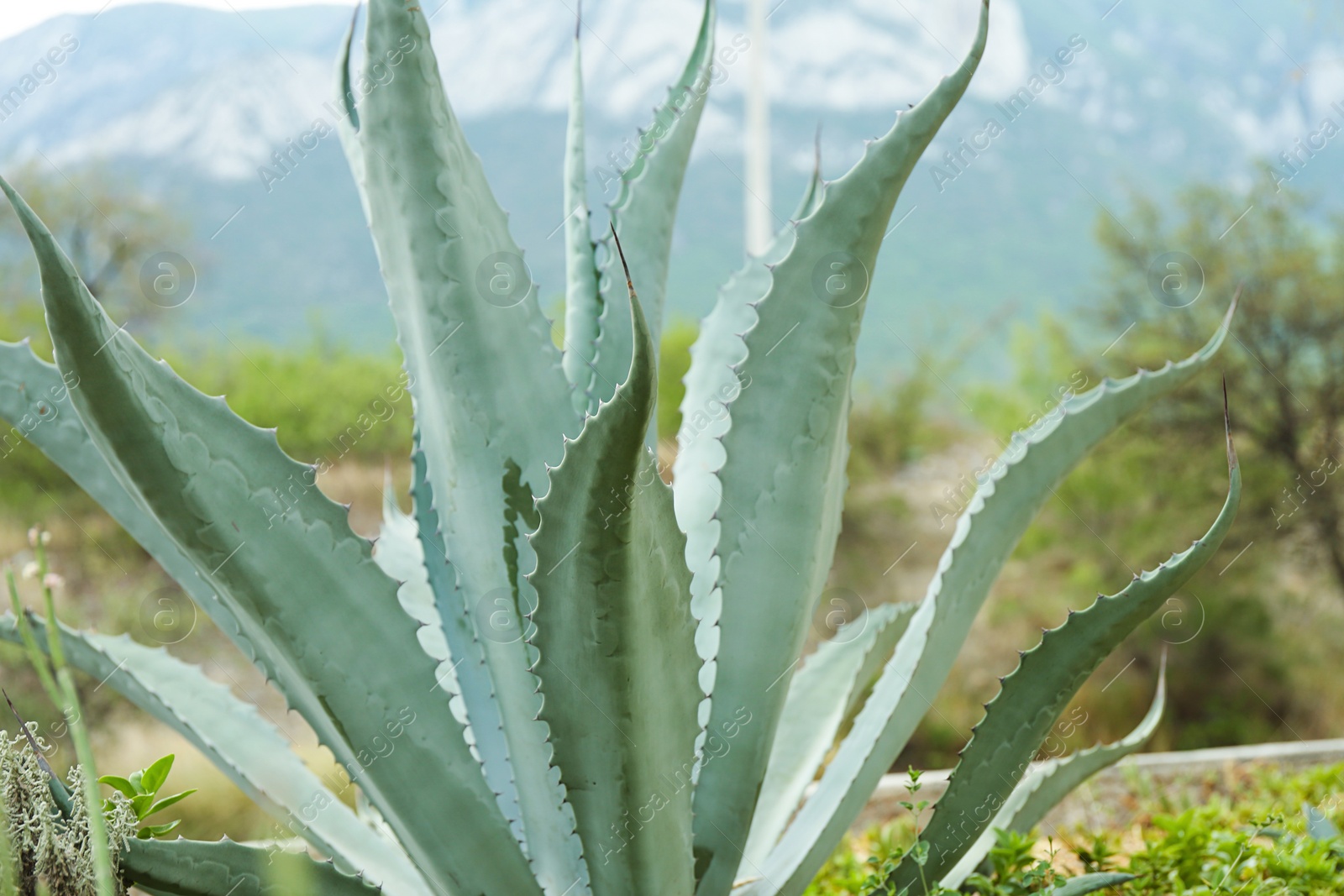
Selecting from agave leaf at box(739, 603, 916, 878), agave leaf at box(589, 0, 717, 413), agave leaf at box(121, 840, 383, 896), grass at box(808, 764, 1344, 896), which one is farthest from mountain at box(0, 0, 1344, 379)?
agave leaf at box(121, 840, 383, 896)

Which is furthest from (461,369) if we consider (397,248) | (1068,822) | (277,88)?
(277,88)

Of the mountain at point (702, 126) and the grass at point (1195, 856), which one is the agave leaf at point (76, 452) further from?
the mountain at point (702, 126)

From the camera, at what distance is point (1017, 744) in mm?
762

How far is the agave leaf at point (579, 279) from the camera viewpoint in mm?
828

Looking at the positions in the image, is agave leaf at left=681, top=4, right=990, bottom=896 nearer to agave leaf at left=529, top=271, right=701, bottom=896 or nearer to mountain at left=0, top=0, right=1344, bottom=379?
agave leaf at left=529, top=271, right=701, bottom=896

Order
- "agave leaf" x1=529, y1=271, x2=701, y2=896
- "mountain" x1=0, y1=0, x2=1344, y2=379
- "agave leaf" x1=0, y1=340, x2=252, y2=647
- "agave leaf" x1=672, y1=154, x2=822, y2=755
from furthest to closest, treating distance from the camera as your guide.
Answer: "mountain" x1=0, y1=0, x2=1344, y2=379
"agave leaf" x1=672, y1=154, x2=822, y2=755
"agave leaf" x1=0, y1=340, x2=252, y2=647
"agave leaf" x1=529, y1=271, x2=701, y2=896

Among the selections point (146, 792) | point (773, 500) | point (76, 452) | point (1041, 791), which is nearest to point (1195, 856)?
point (1041, 791)

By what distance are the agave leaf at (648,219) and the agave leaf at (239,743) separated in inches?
15.7

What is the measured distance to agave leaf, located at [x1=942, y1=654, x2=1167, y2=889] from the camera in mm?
854

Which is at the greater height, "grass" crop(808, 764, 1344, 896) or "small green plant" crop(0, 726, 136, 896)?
"small green plant" crop(0, 726, 136, 896)

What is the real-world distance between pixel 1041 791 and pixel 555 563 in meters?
0.55

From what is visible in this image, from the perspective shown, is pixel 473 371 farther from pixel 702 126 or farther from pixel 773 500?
pixel 702 126

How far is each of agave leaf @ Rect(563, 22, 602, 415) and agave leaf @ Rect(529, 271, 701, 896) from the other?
10.3 inches

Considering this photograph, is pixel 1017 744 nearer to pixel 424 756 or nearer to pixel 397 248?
pixel 424 756
